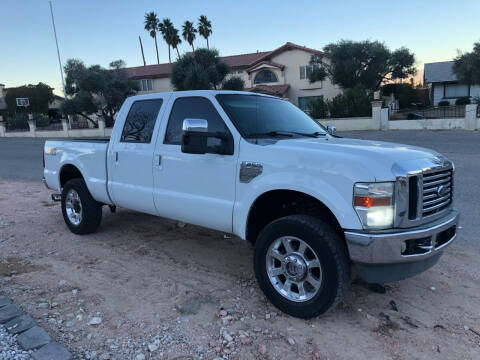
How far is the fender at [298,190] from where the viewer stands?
297 centimetres

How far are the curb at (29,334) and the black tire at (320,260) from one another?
175cm

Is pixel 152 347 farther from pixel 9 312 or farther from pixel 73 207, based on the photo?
pixel 73 207

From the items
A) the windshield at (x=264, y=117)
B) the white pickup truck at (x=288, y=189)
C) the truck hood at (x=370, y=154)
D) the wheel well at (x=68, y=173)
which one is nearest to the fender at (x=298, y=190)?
the white pickup truck at (x=288, y=189)

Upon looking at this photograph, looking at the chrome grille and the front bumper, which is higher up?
the chrome grille

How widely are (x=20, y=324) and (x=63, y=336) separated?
0.44m

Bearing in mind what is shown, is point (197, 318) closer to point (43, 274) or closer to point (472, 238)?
point (43, 274)

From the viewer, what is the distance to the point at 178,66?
3344cm

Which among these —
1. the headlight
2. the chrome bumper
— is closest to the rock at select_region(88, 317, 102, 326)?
the chrome bumper

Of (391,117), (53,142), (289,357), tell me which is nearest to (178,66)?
(391,117)

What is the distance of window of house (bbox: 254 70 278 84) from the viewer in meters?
39.3

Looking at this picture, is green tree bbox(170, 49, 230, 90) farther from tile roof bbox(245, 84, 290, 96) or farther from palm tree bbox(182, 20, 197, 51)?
palm tree bbox(182, 20, 197, 51)

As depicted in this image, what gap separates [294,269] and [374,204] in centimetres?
90

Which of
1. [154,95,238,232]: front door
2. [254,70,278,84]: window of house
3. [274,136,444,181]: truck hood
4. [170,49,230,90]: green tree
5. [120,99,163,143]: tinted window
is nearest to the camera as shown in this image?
[274,136,444,181]: truck hood

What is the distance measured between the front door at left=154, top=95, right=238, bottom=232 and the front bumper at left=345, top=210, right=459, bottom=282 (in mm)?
1311
